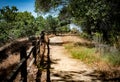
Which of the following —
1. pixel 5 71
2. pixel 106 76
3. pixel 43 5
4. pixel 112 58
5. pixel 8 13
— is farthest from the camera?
pixel 8 13

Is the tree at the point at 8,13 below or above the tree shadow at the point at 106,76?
above

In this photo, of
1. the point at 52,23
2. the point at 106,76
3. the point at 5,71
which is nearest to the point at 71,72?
the point at 106,76

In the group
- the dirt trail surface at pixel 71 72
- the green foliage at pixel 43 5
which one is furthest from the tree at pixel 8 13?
the dirt trail surface at pixel 71 72

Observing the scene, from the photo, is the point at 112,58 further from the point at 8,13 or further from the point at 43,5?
the point at 8,13

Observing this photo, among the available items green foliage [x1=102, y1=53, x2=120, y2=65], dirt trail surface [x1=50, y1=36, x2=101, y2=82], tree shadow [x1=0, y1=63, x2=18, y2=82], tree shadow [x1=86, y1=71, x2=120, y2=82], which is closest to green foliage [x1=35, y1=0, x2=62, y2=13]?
dirt trail surface [x1=50, y1=36, x2=101, y2=82]

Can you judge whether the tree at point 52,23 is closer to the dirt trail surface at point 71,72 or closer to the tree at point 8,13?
the tree at point 8,13

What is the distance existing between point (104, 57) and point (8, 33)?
245 feet

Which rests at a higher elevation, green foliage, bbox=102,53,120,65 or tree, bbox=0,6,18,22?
tree, bbox=0,6,18,22

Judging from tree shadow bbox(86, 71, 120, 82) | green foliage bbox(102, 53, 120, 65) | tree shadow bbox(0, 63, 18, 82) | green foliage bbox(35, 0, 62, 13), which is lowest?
tree shadow bbox(86, 71, 120, 82)

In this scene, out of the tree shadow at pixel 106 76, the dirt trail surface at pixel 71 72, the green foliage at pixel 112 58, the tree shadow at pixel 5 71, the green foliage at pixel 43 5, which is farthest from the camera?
the green foliage at pixel 43 5

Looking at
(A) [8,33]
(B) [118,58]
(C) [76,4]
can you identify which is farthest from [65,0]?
(A) [8,33]

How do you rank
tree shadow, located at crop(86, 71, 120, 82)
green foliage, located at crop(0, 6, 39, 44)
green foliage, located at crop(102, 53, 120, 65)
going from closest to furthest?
tree shadow, located at crop(86, 71, 120, 82) → green foliage, located at crop(102, 53, 120, 65) → green foliage, located at crop(0, 6, 39, 44)

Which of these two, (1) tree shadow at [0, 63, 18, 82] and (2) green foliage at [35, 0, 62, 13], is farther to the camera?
(2) green foliage at [35, 0, 62, 13]

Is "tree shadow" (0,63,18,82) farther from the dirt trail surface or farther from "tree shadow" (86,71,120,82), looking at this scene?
"tree shadow" (86,71,120,82)
